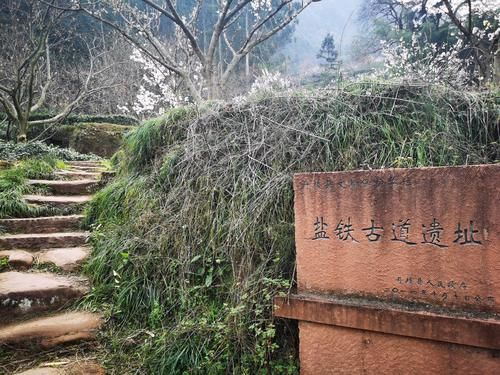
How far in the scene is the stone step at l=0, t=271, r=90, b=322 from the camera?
2543mm

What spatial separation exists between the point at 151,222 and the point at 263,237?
3.78ft

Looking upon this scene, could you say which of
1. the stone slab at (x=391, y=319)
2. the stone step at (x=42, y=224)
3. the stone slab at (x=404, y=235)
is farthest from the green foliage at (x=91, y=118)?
the stone slab at (x=391, y=319)

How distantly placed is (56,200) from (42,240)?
36.2 inches

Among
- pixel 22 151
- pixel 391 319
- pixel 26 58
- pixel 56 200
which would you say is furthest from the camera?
pixel 26 58

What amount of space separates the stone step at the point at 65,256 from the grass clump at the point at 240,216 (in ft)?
0.62

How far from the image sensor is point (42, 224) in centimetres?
378

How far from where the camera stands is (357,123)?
2.79 m

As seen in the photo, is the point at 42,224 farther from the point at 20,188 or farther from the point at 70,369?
the point at 70,369

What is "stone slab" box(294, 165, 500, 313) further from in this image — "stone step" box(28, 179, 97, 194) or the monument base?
"stone step" box(28, 179, 97, 194)

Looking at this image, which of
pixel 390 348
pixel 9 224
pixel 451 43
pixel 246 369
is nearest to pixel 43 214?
pixel 9 224

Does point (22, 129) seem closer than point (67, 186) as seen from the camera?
No

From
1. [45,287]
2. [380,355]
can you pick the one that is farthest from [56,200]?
[380,355]

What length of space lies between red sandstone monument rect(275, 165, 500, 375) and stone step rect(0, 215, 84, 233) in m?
2.97

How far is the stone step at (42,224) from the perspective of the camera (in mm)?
3627
